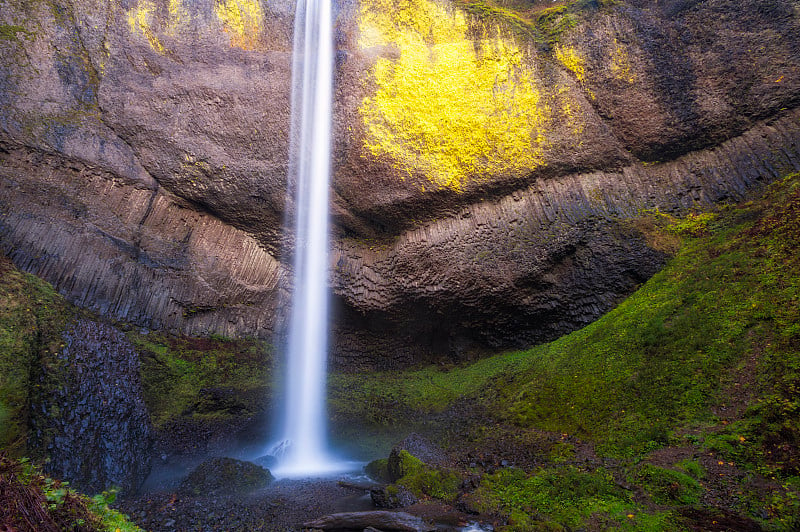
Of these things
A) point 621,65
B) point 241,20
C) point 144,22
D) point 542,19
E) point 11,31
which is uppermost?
point 542,19

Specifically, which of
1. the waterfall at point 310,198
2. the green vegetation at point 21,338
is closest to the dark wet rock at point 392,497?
the green vegetation at point 21,338

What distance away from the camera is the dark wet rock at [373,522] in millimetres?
5711

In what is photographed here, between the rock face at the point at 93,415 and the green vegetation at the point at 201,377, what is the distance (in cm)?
128

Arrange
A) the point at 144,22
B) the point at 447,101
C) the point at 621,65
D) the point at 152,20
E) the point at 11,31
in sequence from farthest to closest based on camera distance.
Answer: the point at 447,101 < the point at 621,65 < the point at 152,20 < the point at 144,22 < the point at 11,31

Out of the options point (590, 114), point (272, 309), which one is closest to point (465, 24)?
point (590, 114)

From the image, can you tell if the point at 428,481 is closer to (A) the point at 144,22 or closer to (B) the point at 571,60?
(B) the point at 571,60

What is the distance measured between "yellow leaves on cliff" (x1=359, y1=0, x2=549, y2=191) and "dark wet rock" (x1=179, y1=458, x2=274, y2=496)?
1015 centimetres

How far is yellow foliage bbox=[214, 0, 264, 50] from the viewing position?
15.4 meters

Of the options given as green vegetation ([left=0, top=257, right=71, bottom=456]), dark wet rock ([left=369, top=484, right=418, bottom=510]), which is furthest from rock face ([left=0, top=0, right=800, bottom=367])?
dark wet rock ([left=369, top=484, right=418, bottom=510])

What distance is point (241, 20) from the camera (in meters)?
15.6

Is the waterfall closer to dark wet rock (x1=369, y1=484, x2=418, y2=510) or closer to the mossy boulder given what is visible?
the mossy boulder

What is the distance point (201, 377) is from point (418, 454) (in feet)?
22.3

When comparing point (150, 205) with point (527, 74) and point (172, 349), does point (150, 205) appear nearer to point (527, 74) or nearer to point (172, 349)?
point (172, 349)

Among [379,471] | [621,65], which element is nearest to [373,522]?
[379,471]
